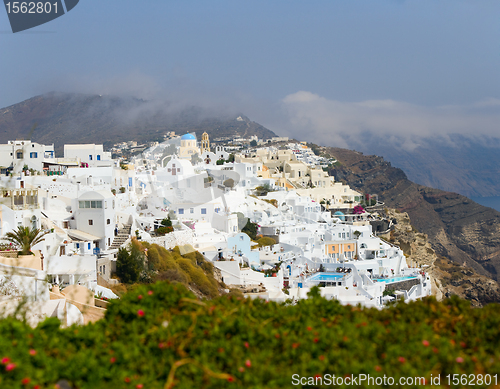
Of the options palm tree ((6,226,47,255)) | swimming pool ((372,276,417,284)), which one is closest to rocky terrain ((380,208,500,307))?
swimming pool ((372,276,417,284))

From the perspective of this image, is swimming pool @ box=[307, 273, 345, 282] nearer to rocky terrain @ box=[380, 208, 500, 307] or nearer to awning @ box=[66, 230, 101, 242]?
awning @ box=[66, 230, 101, 242]

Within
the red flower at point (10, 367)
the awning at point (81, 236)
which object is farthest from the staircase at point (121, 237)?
the red flower at point (10, 367)

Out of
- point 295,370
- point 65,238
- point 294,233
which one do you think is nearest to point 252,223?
point 294,233

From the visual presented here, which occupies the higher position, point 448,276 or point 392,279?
point 392,279

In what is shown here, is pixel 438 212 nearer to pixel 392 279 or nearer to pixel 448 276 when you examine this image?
pixel 448 276

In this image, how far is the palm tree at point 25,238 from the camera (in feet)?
48.3

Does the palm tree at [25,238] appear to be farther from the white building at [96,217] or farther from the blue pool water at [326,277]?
the blue pool water at [326,277]

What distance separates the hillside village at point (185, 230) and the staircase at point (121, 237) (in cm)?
4

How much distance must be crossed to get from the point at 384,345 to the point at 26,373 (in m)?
3.15

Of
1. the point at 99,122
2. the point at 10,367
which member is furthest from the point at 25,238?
the point at 99,122

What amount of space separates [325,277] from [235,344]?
18935mm

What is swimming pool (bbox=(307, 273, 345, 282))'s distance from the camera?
22.6m

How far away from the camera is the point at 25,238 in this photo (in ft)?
49.5

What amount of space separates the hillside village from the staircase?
44 millimetres
